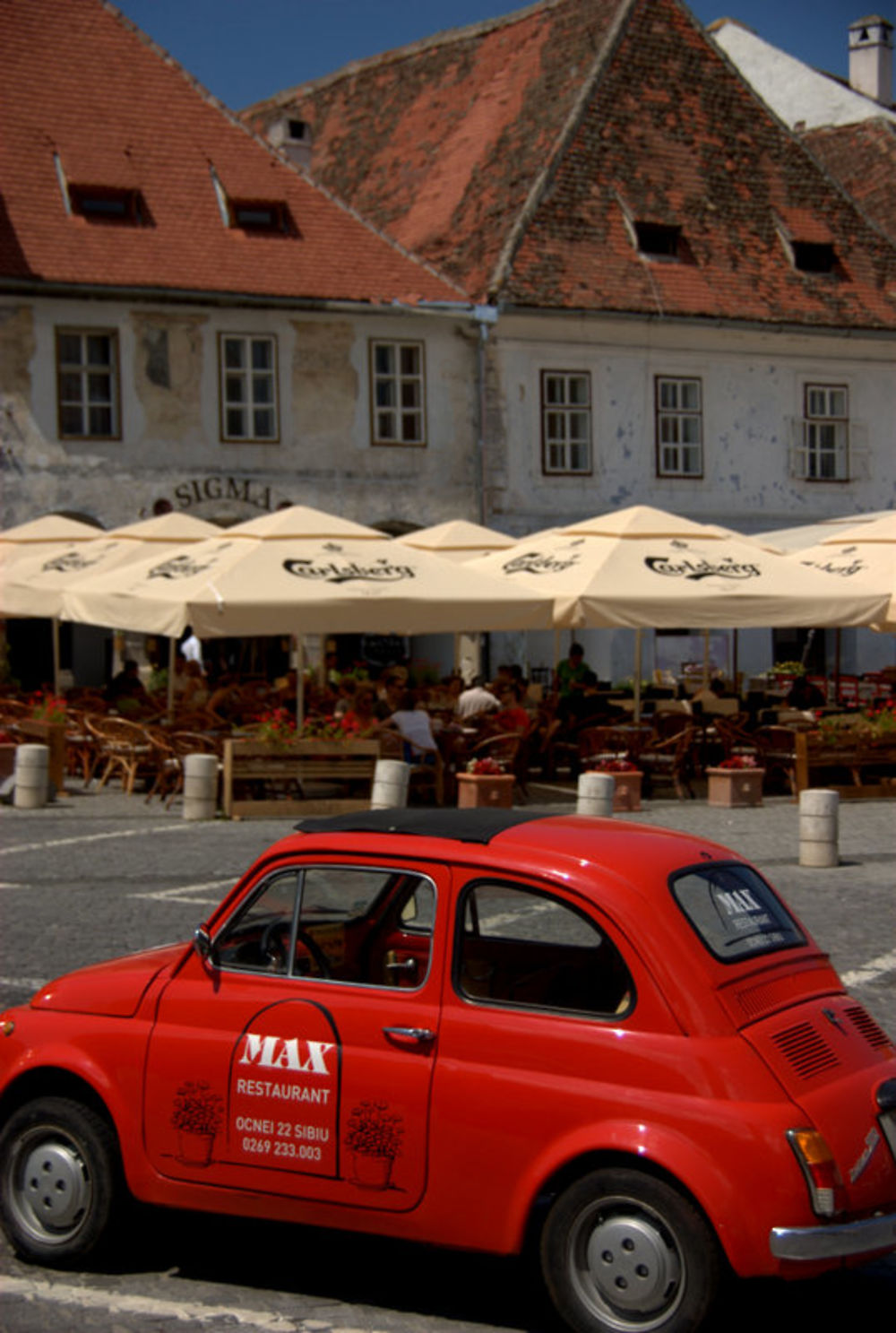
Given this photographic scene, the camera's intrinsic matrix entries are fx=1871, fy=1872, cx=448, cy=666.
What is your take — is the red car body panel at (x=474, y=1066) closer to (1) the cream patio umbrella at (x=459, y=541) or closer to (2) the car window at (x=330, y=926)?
(2) the car window at (x=330, y=926)

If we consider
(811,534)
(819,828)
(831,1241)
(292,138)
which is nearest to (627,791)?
(819,828)

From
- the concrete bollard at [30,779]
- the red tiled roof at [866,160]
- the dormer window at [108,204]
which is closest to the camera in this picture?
the concrete bollard at [30,779]

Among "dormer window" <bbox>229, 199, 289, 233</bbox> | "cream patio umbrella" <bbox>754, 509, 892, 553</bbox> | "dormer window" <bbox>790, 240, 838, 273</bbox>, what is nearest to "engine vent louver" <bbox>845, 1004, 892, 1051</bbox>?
"cream patio umbrella" <bbox>754, 509, 892, 553</bbox>

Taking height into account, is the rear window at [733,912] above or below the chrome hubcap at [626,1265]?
above

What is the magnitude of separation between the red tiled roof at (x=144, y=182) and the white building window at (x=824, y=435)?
761 cm

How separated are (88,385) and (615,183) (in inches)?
437

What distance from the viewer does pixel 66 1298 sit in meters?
5.75

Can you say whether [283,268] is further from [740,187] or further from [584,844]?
[584,844]

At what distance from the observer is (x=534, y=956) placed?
Result: 588 cm

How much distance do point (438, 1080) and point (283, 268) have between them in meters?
27.4

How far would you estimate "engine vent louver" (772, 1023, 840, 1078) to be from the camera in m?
5.37

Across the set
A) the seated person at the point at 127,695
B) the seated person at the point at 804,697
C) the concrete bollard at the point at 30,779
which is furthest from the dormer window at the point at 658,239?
the concrete bollard at the point at 30,779

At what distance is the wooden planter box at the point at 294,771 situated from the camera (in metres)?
17.8

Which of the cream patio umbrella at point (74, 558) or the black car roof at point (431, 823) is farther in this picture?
the cream patio umbrella at point (74, 558)
